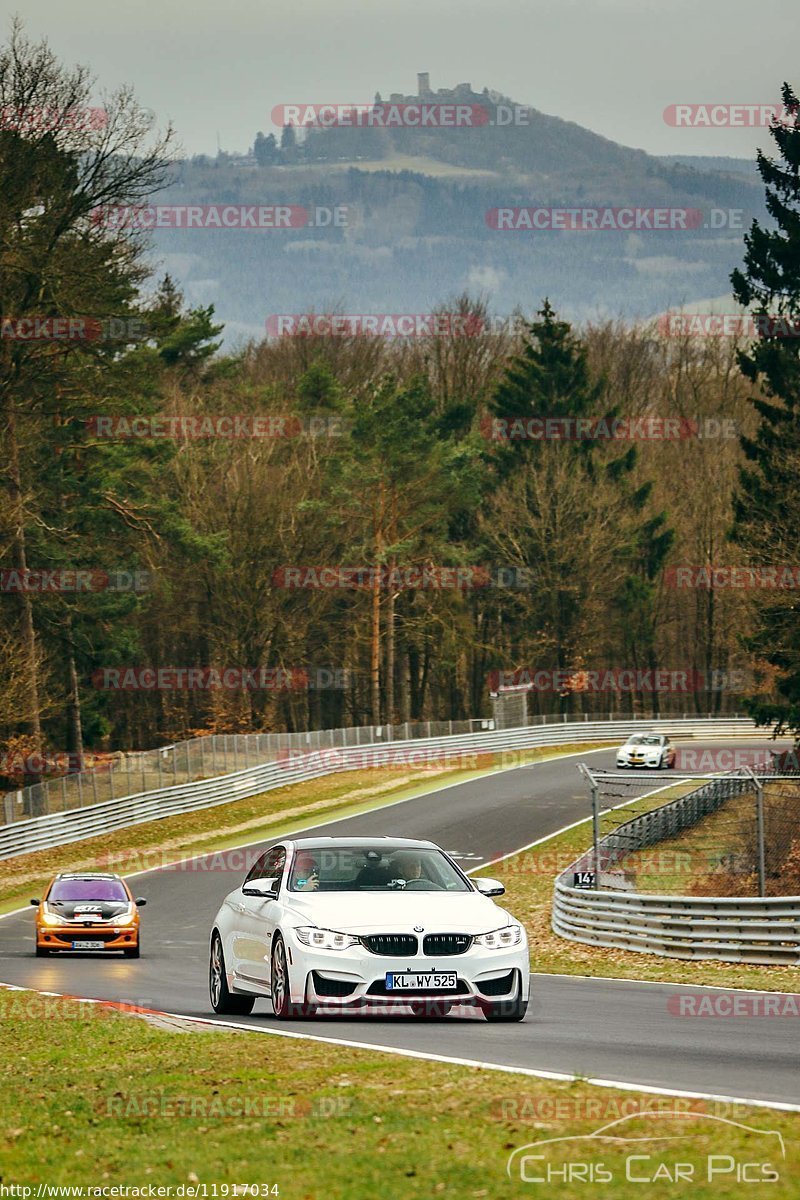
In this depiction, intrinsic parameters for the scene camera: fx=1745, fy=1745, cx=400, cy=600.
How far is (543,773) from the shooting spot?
58.6m

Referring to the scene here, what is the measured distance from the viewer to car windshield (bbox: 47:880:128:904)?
85.6 ft

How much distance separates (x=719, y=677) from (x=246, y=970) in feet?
256

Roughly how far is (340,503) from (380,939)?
64098 mm

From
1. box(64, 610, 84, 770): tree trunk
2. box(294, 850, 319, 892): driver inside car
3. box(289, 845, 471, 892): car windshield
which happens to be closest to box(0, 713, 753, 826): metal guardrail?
box(64, 610, 84, 770): tree trunk

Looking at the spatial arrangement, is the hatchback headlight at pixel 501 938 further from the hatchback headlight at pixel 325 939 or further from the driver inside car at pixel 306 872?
the driver inside car at pixel 306 872

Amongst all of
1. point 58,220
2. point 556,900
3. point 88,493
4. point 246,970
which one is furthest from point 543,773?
point 246,970

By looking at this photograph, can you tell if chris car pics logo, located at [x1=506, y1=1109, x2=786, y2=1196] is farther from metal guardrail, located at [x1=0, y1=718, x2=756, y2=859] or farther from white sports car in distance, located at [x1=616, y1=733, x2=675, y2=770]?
white sports car in distance, located at [x1=616, y1=733, x2=675, y2=770]

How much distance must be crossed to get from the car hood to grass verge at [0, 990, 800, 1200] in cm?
170

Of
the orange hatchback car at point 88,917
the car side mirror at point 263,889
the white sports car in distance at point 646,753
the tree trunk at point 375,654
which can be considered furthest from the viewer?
the tree trunk at point 375,654

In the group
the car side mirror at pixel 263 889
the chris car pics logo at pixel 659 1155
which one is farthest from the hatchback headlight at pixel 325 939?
the chris car pics logo at pixel 659 1155

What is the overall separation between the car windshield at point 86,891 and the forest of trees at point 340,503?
20214mm

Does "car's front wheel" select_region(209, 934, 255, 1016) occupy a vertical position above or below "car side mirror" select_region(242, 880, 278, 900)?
below

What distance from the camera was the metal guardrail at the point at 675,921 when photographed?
21828 millimetres

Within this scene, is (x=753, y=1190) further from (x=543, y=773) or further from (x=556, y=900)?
(x=543, y=773)
